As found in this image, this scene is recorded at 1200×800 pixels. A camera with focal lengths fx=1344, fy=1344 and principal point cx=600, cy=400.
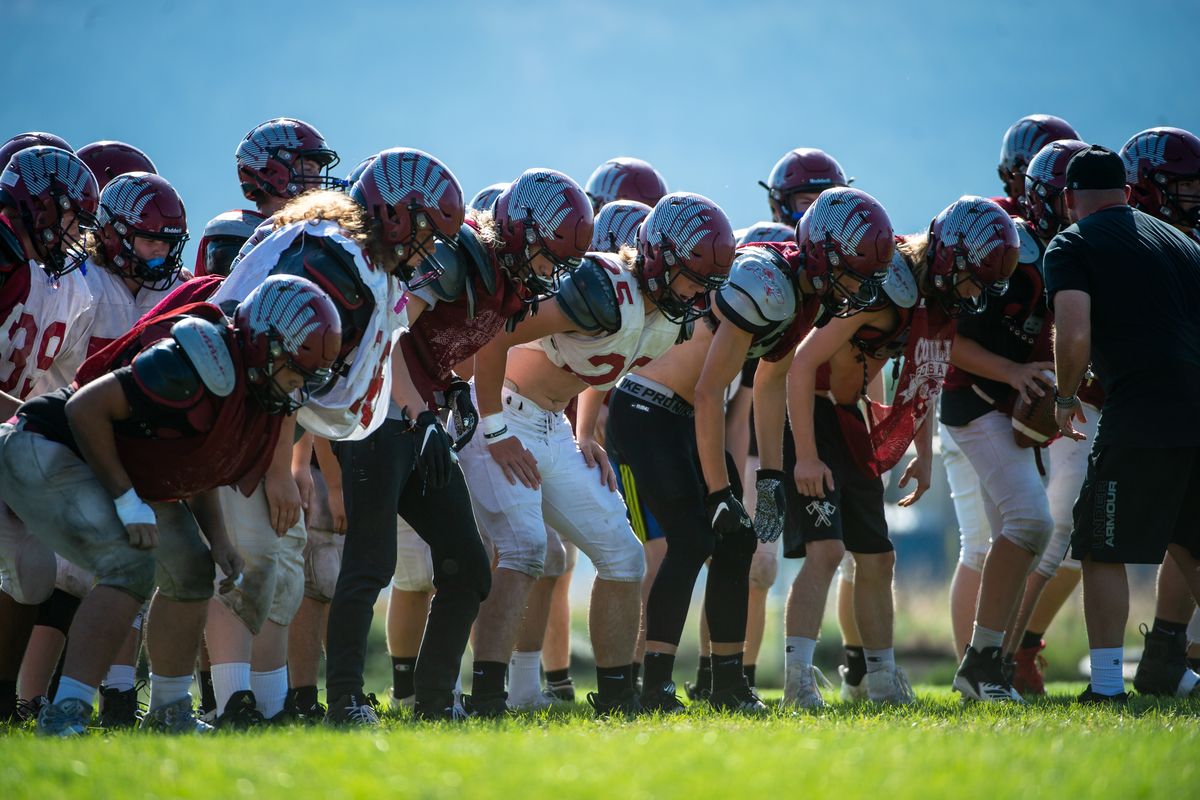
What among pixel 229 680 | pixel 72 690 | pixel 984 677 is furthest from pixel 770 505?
pixel 72 690

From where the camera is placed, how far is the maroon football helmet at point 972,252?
Result: 21.2 ft

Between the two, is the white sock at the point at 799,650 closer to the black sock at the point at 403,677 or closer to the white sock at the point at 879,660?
the white sock at the point at 879,660

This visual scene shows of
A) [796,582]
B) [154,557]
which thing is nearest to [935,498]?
[796,582]

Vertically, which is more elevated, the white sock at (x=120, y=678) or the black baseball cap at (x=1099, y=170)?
the black baseball cap at (x=1099, y=170)

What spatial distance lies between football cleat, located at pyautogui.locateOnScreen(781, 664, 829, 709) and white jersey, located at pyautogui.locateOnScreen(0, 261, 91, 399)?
3.68 m

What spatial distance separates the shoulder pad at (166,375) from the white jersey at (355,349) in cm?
47

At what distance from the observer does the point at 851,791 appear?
3316 mm

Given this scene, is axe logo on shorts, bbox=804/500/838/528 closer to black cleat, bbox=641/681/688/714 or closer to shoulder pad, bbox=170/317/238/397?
black cleat, bbox=641/681/688/714

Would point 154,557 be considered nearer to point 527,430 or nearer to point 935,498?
point 527,430

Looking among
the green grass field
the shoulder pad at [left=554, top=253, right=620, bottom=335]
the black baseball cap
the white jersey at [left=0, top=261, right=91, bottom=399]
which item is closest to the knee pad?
the white jersey at [left=0, top=261, right=91, bottom=399]

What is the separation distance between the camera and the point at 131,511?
438 centimetres

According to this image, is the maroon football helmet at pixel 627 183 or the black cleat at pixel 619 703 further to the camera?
the maroon football helmet at pixel 627 183

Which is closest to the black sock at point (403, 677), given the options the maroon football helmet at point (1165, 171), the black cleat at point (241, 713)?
the black cleat at point (241, 713)

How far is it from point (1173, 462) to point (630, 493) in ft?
8.25
